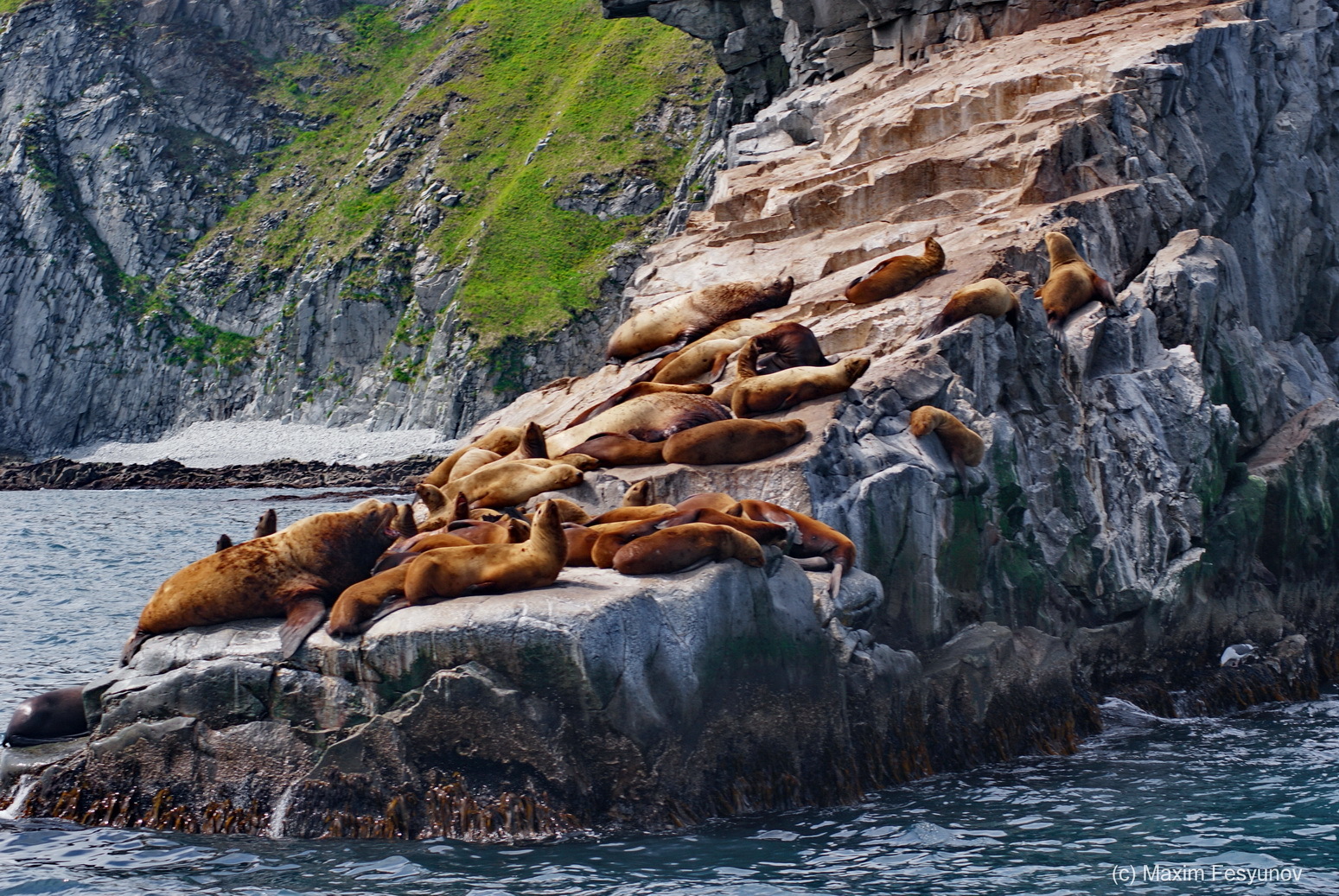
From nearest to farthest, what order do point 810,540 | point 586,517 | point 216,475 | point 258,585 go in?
1. point 258,585
2. point 810,540
3. point 586,517
4. point 216,475

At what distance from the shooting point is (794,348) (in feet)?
36.6

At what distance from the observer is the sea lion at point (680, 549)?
8.13 m

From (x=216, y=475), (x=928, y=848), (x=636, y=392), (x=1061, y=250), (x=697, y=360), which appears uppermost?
(x=216, y=475)

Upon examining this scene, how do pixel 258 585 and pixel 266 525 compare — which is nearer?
pixel 258 585

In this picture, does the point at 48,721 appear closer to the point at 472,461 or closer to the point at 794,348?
the point at 472,461

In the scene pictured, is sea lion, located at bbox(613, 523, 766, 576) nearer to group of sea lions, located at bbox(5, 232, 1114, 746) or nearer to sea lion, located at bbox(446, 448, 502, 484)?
group of sea lions, located at bbox(5, 232, 1114, 746)

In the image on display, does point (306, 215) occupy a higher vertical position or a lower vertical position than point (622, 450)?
higher

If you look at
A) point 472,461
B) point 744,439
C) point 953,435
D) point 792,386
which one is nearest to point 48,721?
point 472,461

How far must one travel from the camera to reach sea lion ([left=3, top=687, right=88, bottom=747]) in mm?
8547

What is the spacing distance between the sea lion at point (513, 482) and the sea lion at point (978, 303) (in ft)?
11.7

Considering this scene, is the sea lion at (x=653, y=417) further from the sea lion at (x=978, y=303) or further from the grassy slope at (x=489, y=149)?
the grassy slope at (x=489, y=149)

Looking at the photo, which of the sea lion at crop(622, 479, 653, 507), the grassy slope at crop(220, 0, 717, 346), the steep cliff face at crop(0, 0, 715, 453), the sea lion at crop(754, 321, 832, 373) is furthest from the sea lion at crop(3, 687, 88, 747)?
the grassy slope at crop(220, 0, 717, 346)

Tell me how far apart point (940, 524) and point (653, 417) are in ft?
8.49

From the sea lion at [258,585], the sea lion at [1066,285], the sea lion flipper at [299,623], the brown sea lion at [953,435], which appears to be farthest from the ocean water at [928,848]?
the sea lion at [1066,285]
